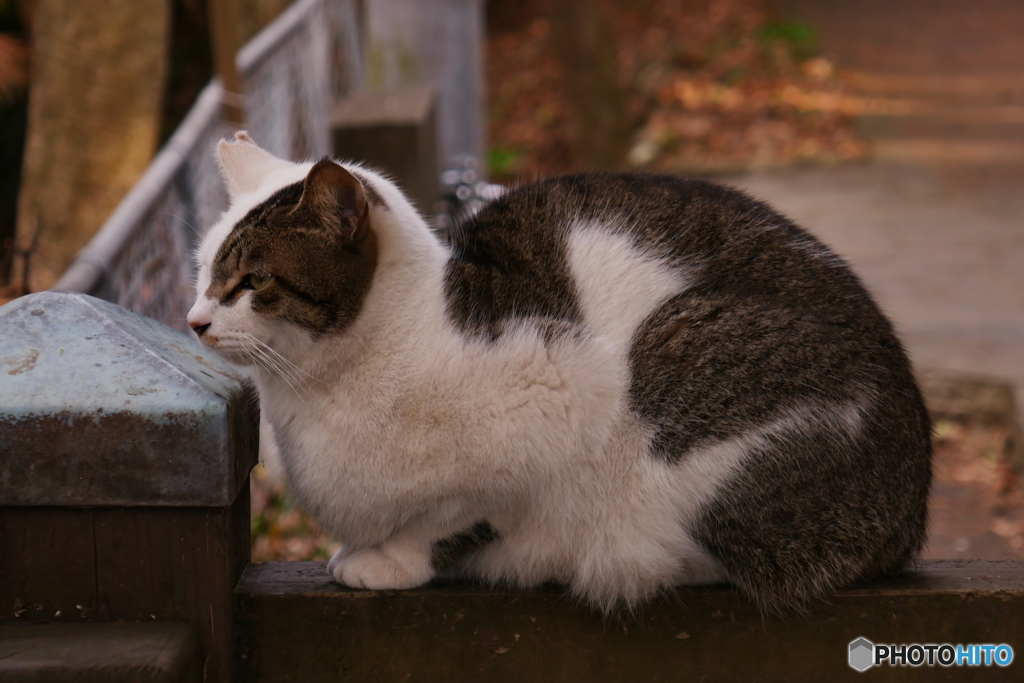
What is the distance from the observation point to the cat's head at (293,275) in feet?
5.97

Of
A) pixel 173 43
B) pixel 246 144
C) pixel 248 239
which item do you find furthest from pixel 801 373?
pixel 173 43

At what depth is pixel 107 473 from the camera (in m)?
1.54

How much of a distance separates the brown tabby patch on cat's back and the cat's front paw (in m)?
0.42

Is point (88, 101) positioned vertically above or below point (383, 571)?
above

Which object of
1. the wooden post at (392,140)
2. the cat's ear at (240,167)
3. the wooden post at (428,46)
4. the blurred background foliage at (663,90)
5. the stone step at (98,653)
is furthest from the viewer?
the blurred background foliage at (663,90)

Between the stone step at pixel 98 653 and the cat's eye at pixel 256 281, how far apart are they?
23.8 inches

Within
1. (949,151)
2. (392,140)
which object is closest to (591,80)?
(949,151)

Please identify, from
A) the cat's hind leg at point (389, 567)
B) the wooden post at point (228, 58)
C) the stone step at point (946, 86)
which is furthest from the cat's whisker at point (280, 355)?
the stone step at point (946, 86)

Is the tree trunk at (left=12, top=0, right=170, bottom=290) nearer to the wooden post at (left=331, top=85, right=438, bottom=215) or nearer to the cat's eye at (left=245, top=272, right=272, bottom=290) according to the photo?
the wooden post at (left=331, top=85, right=438, bottom=215)

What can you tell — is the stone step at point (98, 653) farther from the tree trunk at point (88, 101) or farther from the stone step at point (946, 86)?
the stone step at point (946, 86)

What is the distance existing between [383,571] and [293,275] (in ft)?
1.84

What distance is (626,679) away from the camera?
1.82m

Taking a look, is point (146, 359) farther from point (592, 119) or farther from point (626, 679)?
point (592, 119)

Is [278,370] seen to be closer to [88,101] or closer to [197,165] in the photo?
[197,165]
